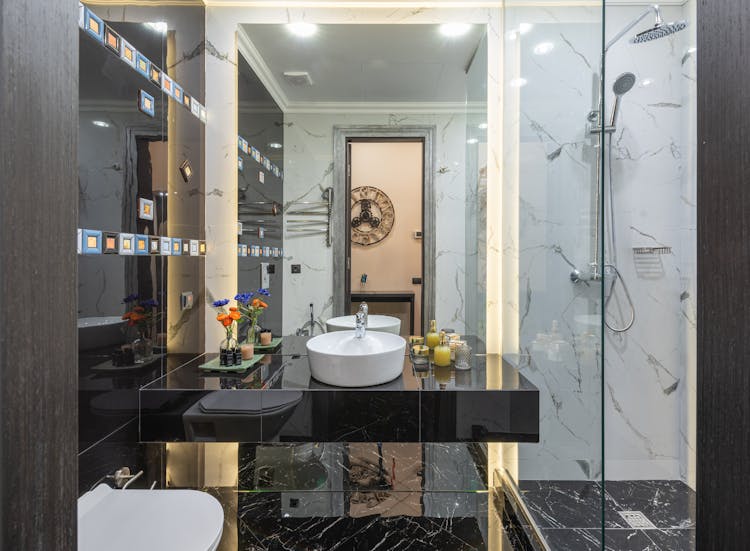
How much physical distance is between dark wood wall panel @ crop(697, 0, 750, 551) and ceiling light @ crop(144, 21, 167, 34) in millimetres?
2152

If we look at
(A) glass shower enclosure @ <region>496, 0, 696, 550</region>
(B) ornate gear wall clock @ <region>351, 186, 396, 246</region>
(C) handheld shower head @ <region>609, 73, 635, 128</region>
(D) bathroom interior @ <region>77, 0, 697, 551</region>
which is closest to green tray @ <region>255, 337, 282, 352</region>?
(D) bathroom interior @ <region>77, 0, 697, 551</region>

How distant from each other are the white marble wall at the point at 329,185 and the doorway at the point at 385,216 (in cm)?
5

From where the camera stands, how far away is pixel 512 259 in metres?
2.19

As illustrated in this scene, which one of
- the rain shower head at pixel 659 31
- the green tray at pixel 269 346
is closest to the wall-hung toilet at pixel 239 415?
the green tray at pixel 269 346

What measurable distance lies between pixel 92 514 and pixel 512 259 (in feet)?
6.89

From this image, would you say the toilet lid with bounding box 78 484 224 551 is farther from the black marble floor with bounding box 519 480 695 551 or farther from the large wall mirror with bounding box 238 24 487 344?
the black marble floor with bounding box 519 480 695 551

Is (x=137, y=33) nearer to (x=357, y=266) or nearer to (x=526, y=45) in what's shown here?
(x=357, y=266)

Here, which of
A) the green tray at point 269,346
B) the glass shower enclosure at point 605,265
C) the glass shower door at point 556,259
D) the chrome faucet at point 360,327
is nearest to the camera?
the glass shower door at point 556,259

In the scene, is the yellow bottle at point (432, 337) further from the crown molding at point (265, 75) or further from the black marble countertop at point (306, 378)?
the crown molding at point (265, 75)

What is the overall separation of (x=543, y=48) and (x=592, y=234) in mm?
936

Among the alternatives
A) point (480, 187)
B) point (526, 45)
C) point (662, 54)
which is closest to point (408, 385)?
point (480, 187)

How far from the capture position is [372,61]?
7.62ft

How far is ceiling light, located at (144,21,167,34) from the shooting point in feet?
6.04

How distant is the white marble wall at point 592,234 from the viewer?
150 centimetres
